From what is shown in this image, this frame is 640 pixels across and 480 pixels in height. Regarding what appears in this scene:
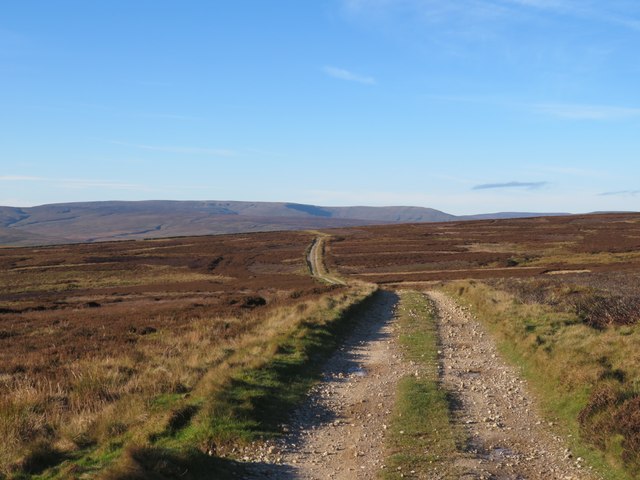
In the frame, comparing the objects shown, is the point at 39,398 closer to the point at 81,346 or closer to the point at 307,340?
the point at 307,340

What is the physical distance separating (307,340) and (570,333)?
842 cm

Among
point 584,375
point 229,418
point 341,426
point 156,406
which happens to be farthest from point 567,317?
point 156,406

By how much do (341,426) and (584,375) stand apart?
5390 mm

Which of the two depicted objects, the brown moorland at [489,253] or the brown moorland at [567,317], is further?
the brown moorland at [489,253]

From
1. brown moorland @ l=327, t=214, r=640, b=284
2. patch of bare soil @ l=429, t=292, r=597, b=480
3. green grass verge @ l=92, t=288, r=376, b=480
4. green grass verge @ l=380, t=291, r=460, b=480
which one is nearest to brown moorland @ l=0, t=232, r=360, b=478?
green grass verge @ l=92, t=288, r=376, b=480

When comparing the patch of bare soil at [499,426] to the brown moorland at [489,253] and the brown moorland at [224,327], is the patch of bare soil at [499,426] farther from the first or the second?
the brown moorland at [489,253]

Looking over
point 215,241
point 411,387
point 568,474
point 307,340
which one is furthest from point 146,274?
point 568,474

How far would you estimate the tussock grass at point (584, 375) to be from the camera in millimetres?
9500

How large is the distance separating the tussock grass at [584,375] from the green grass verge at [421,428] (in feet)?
6.90

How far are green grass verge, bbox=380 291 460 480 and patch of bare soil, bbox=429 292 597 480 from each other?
0.27m

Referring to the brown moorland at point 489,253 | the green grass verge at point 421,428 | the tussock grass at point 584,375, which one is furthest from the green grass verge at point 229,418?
the brown moorland at point 489,253

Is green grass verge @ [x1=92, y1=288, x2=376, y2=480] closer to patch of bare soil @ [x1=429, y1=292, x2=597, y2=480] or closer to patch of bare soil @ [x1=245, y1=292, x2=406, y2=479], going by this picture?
patch of bare soil @ [x1=245, y1=292, x2=406, y2=479]

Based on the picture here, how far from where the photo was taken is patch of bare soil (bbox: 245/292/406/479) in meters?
9.28

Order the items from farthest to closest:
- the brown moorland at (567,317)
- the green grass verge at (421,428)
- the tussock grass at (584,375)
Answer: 1. the brown moorland at (567,317)
2. the tussock grass at (584,375)
3. the green grass verge at (421,428)
